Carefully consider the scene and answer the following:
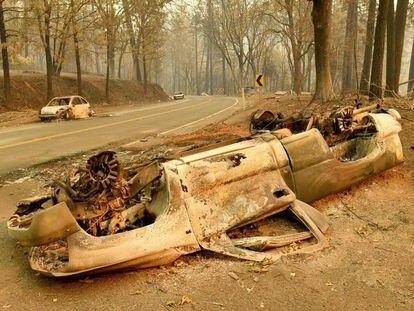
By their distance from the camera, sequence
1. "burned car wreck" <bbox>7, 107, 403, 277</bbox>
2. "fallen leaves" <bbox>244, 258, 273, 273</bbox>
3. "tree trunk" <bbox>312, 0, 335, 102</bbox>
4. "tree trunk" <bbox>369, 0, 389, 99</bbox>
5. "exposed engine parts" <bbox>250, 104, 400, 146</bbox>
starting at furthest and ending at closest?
"tree trunk" <bbox>312, 0, 335, 102</bbox> → "tree trunk" <bbox>369, 0, 389, 99</bbox> → "exposed engine parts" <bbox>250, 104, 400, 146</bbox> → "fallen leaves" <bbox>244, 258, 273, 273</bbox> → "burned car wreck" <bbox>7, 107, 403, 277</bbox>

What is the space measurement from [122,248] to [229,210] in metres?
1.18

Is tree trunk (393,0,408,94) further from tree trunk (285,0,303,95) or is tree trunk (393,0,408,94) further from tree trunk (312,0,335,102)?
tree trunk (285,0,303,95)

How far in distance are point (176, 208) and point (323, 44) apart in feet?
38.6

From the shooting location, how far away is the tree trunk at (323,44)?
12.9 metres

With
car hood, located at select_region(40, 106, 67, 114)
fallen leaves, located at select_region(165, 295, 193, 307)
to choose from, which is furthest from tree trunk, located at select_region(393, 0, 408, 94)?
fallen leaves, located at select_region(165, 295, 193, 307)

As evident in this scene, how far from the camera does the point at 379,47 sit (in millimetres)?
12266

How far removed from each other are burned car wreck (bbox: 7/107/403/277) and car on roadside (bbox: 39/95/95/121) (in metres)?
14.9

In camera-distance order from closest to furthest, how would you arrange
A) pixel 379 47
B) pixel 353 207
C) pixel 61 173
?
pixel 353 207
pixel 61 173
pixel 379 47

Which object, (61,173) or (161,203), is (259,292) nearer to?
(161,203)

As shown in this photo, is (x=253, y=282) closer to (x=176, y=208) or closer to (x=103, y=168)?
(x=176, y=208)

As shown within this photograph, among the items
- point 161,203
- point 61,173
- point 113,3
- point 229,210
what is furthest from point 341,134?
point 113,3

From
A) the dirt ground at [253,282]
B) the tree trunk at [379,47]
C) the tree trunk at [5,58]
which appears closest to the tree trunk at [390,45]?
the tree trunk at [379,47]

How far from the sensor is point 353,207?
4992 millimetres

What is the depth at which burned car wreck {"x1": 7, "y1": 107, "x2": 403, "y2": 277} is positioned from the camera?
3.25 metres
